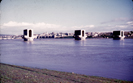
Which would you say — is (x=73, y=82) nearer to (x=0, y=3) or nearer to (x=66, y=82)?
(x=66, y=82)

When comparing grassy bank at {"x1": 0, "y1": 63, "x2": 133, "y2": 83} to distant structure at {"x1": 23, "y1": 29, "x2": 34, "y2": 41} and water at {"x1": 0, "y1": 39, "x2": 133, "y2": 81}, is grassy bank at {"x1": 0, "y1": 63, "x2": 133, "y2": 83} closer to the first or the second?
water at {"x1": 0, "y1": 39, "x2": 133, "y2": 81}

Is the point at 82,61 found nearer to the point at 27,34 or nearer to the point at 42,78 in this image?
the point at 42,78

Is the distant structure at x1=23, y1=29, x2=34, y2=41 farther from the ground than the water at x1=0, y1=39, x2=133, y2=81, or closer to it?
farther from the ground

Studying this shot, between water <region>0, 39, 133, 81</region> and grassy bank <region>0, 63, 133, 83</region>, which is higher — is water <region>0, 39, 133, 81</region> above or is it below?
below

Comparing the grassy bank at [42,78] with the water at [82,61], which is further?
the water at [82,61]

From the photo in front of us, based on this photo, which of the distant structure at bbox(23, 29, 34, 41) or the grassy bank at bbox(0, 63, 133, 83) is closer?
the grassy bank at bbox(0, 63, 133, 83)

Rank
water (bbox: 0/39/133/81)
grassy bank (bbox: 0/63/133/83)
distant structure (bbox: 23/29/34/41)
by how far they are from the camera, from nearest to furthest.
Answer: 1. grassy bank (bbox: 0/63/133/83)
2. water (bbox: 0/39/133/81)
3. distant structure (bbox: 23/29/34/41)

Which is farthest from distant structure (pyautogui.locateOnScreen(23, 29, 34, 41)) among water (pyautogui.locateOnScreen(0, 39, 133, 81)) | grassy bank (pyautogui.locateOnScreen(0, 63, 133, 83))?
grassy bank (pyautogui.locateOnScreen(0, 63, 133, 83))

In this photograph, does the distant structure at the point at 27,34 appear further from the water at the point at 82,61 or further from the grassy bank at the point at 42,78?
the grassy bank at the point at 42,78

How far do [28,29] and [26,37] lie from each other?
21.8ft

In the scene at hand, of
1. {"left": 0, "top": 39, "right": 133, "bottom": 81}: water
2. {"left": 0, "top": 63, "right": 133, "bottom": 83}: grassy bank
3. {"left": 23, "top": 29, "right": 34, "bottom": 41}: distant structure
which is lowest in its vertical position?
{"left": 0, "top": 39, "right": 133, "bottom": 81}: water

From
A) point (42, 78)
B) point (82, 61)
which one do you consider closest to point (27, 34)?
point (82, 61)

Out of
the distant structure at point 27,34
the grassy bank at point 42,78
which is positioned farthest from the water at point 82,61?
the distant structure at point 27,34

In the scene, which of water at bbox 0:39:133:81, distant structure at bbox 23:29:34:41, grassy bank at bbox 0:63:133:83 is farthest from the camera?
distant structure at bbox 23:29:34:41
